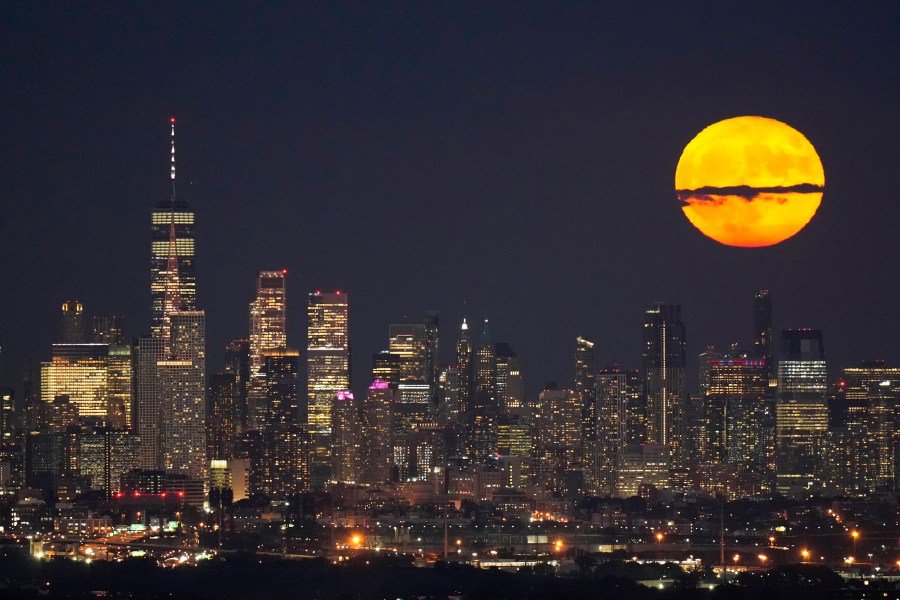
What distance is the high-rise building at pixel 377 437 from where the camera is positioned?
297ft

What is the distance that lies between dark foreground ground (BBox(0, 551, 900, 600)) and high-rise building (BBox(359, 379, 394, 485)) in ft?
144

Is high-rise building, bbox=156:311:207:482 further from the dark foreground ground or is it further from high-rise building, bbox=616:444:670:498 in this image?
the dark foreground ground

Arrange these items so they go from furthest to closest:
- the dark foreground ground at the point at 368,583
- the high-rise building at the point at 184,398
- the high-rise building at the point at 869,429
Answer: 1. the high-rise building at the point at 184,398
2. the high-rise building at the point at 869,429
3. the dark foreground ground at the point at 368,583

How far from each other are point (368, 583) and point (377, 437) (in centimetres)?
5216

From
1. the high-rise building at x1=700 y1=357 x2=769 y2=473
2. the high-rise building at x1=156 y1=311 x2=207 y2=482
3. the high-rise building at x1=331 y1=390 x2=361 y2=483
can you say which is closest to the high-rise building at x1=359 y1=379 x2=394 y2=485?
the high-rise building at x1=331 y1=390 x2=361 y2=483

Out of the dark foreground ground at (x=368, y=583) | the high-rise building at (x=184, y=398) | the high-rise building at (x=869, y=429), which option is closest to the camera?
the dark foreground ground at (x=368, y=583)

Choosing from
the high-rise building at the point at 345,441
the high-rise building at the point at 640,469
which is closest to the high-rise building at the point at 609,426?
the high-rise building at the point at 640,469

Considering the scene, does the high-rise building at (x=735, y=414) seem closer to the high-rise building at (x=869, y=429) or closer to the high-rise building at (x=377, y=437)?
the high-rise building at (x=869, y=429)

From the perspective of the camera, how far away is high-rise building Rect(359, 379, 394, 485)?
9044cm

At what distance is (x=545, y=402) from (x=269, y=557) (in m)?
45.6

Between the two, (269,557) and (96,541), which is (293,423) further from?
(269,557)

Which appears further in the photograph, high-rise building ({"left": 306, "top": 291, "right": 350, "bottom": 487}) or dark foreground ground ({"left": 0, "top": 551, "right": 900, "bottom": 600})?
high-rise building ({"left": 306, "top": 291, "right": 350, "bottom": 487})

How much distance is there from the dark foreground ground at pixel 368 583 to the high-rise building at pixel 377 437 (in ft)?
144

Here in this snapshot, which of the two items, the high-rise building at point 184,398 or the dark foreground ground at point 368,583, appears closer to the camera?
the dark foreground ground at point 368,583
